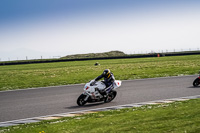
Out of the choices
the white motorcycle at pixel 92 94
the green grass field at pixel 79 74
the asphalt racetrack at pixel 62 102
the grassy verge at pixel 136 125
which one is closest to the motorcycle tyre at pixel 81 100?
the white motorcycle at pixel 92 94

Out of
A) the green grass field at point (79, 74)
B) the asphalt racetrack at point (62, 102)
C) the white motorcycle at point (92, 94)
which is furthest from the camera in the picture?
the green grass field at point (79, 74)

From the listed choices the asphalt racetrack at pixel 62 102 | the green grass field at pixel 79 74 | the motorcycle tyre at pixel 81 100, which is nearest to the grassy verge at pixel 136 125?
the asphalt racetrack at pixel 62 102

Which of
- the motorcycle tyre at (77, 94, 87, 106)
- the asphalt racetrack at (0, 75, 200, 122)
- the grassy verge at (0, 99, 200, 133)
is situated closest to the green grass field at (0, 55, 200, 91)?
the asphalt racetrack at (0, 75, 200, 122)

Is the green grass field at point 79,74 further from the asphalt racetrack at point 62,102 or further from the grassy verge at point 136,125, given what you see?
the grassy verge at point 136,125

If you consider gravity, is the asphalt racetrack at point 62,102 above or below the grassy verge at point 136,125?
below

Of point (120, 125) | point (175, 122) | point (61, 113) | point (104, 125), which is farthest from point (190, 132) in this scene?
point (61, 113)

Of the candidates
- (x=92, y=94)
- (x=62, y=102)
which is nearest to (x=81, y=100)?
(x=92, y=94)

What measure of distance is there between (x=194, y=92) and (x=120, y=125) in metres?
7.84

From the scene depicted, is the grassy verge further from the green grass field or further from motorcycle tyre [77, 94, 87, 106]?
the green grass field

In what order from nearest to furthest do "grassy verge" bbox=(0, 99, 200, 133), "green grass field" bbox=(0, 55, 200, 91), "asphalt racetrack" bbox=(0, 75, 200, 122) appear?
1. "grassy verge" bbox=(0, 99, 200, 133)
2. "asphalt racetrack" bbox=(0, 75, 200, 122)
3. "green grass field" bbox=(0, 55, 200, 91)

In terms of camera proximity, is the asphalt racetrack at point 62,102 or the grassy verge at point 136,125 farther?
the asphalt racetrack at point 62,102

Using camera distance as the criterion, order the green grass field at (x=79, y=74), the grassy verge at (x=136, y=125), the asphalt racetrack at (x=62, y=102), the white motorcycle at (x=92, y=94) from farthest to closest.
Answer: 1. the green grass field at (x=79, y=74)
2. the white motorcycle at (x=92, y=94)
3. the asphalt racetrack at (x=62, y=102)
4. the grassy verge at (x=136, y=125)

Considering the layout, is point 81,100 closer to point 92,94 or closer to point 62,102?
point 92,94

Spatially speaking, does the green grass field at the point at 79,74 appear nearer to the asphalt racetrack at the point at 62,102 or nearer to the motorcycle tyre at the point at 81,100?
the asphalt racetrack at the point at 62,102
